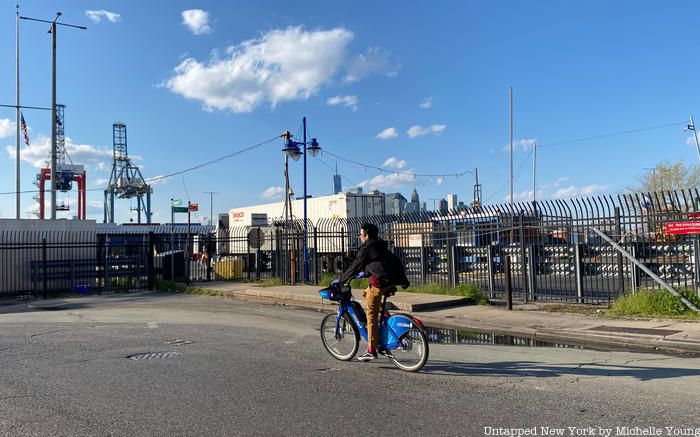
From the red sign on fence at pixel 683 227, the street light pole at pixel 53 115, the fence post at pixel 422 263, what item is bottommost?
the fence post at pixel 422 263

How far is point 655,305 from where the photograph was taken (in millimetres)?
11680

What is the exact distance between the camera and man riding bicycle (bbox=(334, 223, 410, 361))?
6965mm

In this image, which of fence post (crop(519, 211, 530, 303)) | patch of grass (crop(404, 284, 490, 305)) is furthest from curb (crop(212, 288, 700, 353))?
fence post (crop(519, 211, 530, 303))

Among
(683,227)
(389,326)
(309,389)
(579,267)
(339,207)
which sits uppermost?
(339,207)

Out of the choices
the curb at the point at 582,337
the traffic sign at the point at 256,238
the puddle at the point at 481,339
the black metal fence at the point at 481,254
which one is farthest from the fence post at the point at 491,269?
the traffic sign at the point at 256,238

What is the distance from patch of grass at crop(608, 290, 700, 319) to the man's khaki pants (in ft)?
23.7

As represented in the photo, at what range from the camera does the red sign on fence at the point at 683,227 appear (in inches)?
460

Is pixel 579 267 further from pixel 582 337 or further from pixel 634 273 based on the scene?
pixel 582 337

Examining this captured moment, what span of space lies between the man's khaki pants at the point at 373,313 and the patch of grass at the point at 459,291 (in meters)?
8.15

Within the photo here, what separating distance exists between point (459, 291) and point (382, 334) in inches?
341

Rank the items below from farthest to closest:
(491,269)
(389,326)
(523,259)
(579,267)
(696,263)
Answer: (491,269) → (523,259) → (579,267) → (696,263) → (389,326)

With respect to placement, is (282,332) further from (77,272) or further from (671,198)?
(77,272)

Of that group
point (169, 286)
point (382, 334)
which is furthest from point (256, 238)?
point (382, 334)

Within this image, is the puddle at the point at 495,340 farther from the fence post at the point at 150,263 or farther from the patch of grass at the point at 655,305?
the fence post at the point at 150,263
